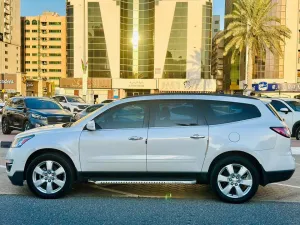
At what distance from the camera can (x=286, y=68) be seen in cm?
5909

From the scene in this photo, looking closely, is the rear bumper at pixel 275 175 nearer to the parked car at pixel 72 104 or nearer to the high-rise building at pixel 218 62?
the parked car at pixel 72 104

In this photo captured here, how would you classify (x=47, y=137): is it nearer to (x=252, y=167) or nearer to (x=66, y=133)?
(x=66, y=133)

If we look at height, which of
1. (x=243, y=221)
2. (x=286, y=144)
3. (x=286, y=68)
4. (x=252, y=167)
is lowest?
(x=243, y=221)

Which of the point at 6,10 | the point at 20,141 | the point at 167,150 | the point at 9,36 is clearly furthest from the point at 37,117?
the point at 9,36

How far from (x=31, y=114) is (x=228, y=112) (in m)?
9.18

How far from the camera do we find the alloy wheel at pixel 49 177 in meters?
5.36

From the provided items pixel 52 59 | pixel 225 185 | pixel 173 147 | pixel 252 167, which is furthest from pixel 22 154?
pixel 52 59

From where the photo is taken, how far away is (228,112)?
545 centimetres

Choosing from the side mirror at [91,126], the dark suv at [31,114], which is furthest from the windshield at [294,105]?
the side mirror at [91,126]

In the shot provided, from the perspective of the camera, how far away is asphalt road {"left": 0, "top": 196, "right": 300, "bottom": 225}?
14.9ft

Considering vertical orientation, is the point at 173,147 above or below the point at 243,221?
above

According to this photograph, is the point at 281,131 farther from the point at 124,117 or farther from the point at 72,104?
the point at 72,104

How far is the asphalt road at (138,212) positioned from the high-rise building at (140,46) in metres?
57.0

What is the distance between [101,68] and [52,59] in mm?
70441
